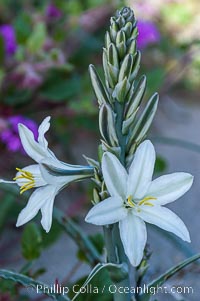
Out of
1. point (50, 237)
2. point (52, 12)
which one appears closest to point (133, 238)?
point (50, 237)

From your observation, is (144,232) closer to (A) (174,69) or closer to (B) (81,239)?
(B) (81,239)

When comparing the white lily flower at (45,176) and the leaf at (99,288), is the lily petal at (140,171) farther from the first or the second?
the leaf at (99,288)

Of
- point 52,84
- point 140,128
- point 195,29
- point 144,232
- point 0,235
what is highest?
point 195,29

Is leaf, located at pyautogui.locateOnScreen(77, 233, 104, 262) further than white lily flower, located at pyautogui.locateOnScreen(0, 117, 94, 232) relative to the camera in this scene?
Yes

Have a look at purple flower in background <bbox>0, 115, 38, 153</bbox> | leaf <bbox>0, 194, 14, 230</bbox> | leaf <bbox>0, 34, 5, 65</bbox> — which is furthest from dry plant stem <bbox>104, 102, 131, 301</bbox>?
leaf <bbox>0, 34, 5, 65</bbox>

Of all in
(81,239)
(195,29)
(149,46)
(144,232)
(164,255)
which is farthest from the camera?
(195,29)

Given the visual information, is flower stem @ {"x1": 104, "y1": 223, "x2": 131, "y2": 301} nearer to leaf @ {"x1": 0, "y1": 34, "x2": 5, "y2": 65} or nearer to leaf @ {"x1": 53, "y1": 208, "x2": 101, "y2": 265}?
leaf @ {"x1": 53, "y1": 208, "x2": 101, "y2": 265}

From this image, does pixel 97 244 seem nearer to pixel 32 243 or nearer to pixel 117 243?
pixel 32 243

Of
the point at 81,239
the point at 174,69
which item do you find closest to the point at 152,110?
the point at 81,239

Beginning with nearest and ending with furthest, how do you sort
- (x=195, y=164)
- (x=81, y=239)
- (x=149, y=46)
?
(x=81, y=239)
(x=195, y=164)
(x=149, y=46)

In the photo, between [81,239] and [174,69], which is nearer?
[81,239]
